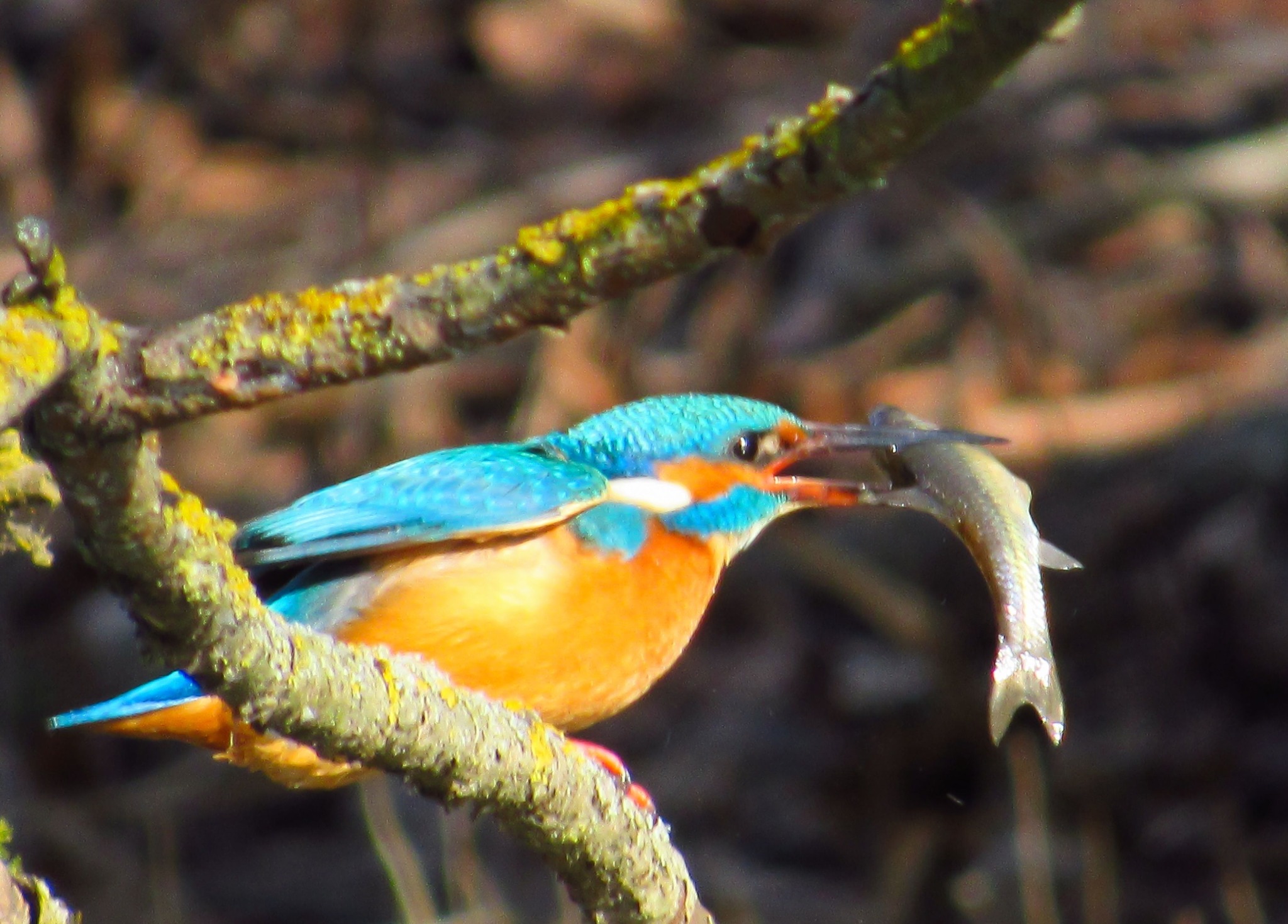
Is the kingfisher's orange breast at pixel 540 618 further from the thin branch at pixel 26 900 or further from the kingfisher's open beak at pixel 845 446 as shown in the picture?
the thin branch at pixel 26 900

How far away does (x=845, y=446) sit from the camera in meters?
3.03

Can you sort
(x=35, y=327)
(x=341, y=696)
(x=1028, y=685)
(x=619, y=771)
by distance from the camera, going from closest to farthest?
(x=35, y=327) → (x=341, y=696) → (x=1028, y=685) → (x=619, y=771)

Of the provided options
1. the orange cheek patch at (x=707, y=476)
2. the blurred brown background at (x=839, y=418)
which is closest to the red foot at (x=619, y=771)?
the orange cheek patch at (x=707, y=476)

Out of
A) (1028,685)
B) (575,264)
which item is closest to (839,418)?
(1028,685)

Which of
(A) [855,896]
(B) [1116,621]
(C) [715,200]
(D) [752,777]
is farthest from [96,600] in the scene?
(C) [715,200]

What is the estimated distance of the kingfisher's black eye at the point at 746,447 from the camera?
3.13 meters

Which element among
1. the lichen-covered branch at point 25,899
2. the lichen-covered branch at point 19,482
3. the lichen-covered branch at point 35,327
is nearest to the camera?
the lichen-covered branch at point 35,327

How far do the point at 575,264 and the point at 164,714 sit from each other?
4.87ft

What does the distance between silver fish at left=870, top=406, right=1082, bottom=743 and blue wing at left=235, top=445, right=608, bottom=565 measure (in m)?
0.53

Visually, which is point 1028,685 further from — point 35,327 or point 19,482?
point 35,327

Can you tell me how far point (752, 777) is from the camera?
22.9 feet

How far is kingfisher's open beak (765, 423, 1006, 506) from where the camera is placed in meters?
2.94

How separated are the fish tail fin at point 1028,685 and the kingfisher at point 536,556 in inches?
19.5

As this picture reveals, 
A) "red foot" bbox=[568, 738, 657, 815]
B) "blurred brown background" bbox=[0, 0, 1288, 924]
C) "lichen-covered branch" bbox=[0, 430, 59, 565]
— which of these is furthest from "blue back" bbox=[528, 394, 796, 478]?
"blurred brown background" bbox=[0, 0, 1288, 924]
